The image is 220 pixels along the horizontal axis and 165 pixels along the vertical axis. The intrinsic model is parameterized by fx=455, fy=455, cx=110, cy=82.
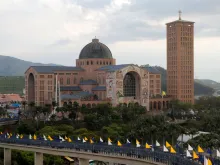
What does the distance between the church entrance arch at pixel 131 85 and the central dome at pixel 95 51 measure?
37.9ft

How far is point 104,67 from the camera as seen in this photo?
443ft

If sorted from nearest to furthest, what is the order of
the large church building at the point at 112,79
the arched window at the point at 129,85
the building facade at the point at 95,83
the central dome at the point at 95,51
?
the building facade at the point at 95,83 → the large church building at the point at 112,79 → the arched window at the point at 129,85 → the central dome at the point at 95,51

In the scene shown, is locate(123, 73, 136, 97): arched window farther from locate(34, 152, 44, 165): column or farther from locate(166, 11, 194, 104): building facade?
locate(34, 152, 44, 165): column

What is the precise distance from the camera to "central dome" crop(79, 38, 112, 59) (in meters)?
139

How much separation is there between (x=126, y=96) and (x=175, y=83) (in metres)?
21.6

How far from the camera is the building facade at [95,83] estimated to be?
5044 inches

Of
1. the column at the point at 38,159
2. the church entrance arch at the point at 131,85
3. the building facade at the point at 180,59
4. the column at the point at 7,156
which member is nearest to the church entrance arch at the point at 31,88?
the church entrance arch at the point at 131,85

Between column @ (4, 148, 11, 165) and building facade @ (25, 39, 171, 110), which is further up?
building facade @ (25, 39, 171, 110)

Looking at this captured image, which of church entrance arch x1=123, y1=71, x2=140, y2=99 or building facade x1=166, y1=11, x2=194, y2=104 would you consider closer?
church entrance arch x1=123, y1=71, x2=140, y2=99

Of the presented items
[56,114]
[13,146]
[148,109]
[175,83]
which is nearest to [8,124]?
[56,114]

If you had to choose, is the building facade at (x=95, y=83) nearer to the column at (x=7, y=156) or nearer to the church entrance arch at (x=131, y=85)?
the church entrance arch at (x=131, y=85)

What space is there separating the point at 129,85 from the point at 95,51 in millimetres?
15437

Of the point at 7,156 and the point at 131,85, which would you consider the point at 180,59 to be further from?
the point at 7,156

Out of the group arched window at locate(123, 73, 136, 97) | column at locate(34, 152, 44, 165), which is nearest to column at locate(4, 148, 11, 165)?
column at locate(34, 152, 44, 165)
